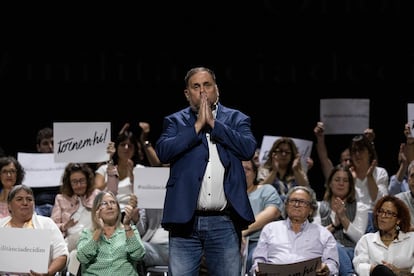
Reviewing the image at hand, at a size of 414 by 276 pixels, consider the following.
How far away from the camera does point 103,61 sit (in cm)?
828

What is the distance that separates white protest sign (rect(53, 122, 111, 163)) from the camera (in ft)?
21.9

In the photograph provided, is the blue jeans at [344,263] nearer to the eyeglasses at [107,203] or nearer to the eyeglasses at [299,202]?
the eyeglasses at [299,202]

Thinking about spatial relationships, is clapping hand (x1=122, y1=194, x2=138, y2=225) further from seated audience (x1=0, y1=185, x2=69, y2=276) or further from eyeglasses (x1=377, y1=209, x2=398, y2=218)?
eyeglasses (x1=377, y1=209, x2=398, y2=218)

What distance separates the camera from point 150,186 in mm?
6344

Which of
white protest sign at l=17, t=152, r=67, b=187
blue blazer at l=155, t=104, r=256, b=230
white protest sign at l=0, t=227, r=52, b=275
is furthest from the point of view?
white protest sign at l=17, t=152, r=67, b=187

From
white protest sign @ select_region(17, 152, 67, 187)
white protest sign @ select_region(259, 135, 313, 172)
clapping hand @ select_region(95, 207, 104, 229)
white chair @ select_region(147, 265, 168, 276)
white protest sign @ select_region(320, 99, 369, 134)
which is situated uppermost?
white protest sign @ select_region(320, 99, 369, 134)

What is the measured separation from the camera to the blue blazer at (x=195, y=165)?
406 centimetres

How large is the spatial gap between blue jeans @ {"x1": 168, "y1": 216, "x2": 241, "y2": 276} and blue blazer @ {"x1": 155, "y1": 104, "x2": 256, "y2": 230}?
80 millimetres

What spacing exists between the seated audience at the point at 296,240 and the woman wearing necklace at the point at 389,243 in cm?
19

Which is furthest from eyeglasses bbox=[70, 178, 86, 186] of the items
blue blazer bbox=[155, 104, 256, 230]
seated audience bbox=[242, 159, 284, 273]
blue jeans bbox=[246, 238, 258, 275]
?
blue blazer bbox=[155, 104, 256, 230]

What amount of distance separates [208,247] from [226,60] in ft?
14.3

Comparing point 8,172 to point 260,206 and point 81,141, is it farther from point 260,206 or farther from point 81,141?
point 260,206

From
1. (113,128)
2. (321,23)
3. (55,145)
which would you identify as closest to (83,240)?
(55,145)

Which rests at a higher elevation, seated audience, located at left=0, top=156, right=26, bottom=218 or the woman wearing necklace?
seated audience, located at left=0, top=156, right=26, bottom=218
